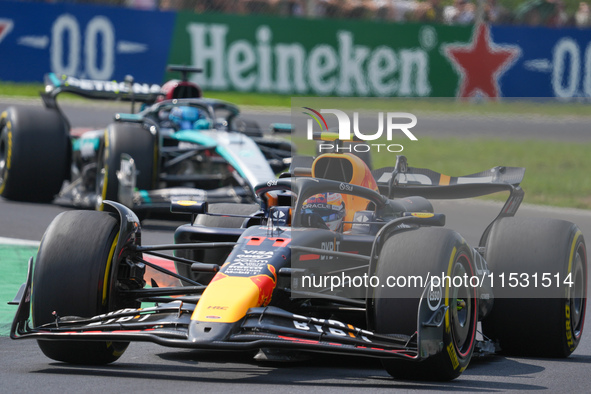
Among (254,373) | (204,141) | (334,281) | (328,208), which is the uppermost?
(204,141)

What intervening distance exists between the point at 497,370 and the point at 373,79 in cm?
1706

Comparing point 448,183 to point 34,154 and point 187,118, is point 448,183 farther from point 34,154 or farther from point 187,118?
point 34,154

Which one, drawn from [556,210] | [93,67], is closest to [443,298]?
[556,210]

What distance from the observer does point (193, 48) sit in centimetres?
2228

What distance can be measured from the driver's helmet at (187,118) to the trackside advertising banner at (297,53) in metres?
8.39

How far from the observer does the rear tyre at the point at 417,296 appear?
5.58 meters

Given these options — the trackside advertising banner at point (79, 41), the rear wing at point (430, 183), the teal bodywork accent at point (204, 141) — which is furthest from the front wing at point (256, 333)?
the trackside advertising banner at point (79, 41)

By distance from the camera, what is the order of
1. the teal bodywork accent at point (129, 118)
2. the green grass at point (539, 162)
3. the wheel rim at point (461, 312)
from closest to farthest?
the wheel rim at point (461, 312) → the green grass at point (539, 162) → the teal bodywork accent at point (129, 118)

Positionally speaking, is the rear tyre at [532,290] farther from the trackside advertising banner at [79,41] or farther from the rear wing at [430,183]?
the trackside advertising banner at [79,41]

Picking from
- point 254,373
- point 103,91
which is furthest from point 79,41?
point 254,373

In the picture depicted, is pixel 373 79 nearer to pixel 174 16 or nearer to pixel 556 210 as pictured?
pixel 174 16

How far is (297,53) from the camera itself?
22.9 metres

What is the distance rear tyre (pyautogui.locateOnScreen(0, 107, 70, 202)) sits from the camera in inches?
517

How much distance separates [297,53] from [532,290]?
54.8 feet
